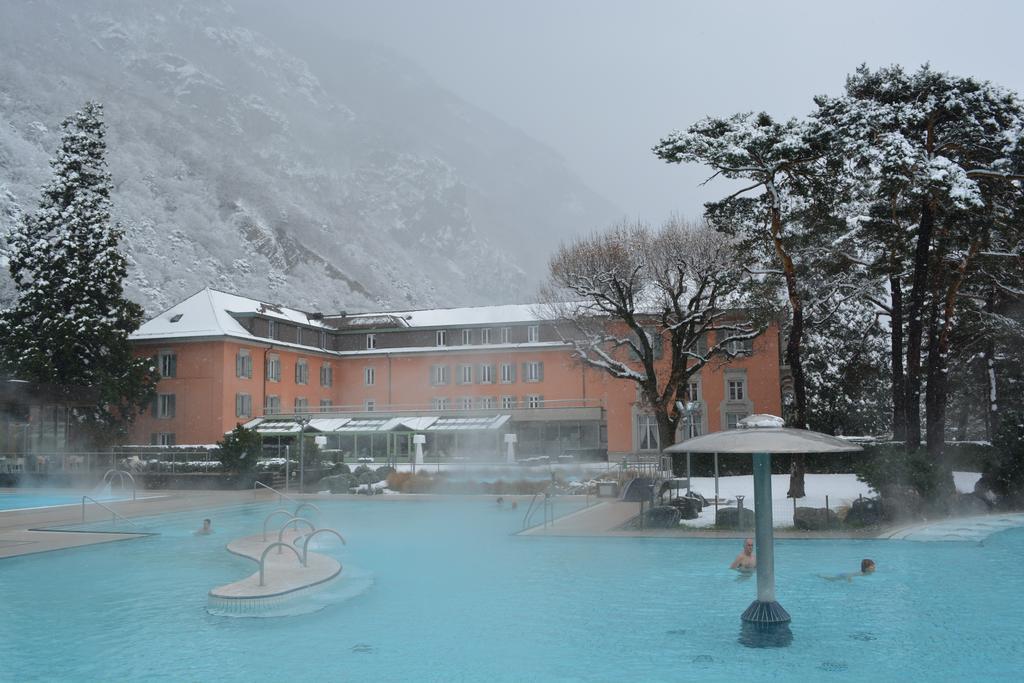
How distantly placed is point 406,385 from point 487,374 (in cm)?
551

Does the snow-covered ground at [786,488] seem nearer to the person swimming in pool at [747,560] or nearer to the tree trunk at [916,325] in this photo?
the tree trunk at [916,325]

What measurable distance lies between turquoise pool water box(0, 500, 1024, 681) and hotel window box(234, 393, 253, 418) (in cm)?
3010

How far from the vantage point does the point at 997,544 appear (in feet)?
56.7

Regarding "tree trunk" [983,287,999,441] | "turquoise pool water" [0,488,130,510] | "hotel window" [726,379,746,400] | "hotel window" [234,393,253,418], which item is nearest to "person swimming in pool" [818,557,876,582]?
"tree trunk" [983,287,999,441]

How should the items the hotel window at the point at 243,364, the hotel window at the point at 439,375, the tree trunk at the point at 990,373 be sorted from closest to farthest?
the tree trunk at the point at 990,373
the hotel window at the point at 243,364
the hotel window at the point at 439,375

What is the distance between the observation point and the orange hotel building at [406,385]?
46.8 m

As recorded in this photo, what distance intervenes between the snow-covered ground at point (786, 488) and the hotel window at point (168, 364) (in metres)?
30.4

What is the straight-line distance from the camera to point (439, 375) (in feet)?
180

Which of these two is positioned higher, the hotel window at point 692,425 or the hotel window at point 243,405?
the hotel window at point 243,405

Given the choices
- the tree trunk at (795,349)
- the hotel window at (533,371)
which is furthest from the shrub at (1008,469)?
the hotel window at (533,371)

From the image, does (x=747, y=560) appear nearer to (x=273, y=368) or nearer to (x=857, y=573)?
(x=857, y=573)

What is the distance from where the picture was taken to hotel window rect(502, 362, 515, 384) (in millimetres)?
53438

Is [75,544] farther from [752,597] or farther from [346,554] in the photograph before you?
[752,597]

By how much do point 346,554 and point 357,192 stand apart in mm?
180840
